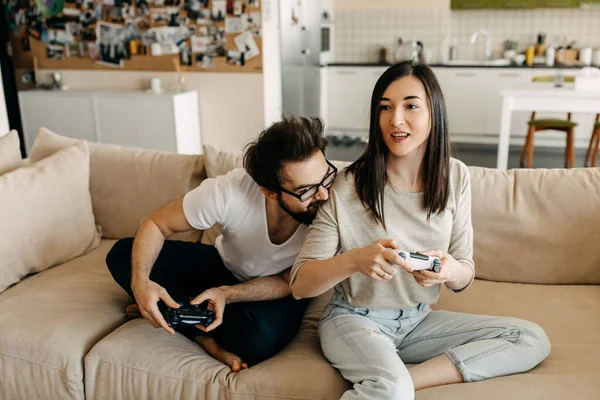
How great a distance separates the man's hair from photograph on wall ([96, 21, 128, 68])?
12.2 ft

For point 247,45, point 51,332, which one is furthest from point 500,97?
point 51,332

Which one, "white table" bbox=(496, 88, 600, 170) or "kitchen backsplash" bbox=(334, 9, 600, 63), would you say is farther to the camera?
"kitchen backsplash" bbox=(334, 9, 600, 63)

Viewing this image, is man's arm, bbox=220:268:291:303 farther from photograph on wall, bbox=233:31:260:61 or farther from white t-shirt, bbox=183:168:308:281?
photograph on wall, bbox=233:31:260:61

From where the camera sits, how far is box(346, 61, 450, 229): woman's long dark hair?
133 centimetres

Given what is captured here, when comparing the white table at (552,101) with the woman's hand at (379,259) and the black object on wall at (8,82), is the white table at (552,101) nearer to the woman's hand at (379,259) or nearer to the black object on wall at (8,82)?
the woman's hand at (379,259)

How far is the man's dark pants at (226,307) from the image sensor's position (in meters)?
1.45

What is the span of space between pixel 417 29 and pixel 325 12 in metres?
1.05

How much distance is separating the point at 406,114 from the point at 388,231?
11.6 inches

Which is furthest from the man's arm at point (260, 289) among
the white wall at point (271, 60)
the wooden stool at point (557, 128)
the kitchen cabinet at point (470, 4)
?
the kitchen cabinet at point (470, 4)

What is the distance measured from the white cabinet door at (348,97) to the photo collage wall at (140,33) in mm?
1816

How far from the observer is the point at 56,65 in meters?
4.95

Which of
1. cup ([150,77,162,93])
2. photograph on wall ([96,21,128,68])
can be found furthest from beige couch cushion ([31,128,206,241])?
photograph on wall ([96,21,128,68])

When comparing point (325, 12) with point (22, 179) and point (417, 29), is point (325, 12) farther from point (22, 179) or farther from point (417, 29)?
point (22, 179)

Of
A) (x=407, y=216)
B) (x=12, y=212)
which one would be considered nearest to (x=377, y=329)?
(x=407, y=216)
